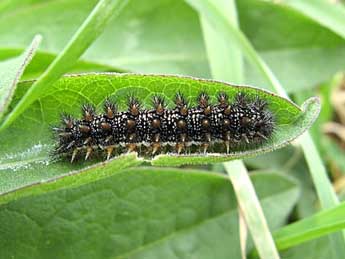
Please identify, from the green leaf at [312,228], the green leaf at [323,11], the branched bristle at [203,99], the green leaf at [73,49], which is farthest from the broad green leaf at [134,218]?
the green leaf at [323,11]

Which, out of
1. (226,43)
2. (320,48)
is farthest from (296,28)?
(226,43)

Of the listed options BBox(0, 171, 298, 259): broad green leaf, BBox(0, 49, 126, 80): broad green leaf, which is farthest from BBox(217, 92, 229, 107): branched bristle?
BBox(0, 49, 126, 80): broad green leaf

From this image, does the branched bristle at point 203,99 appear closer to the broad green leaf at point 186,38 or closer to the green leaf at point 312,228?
the green leaf at point 312,228

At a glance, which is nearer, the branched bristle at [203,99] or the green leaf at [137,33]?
the branched bristle at [203,99]

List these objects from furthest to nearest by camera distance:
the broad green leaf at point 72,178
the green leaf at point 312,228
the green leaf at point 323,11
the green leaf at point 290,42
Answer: the green leaf at point 290,42
the green leaf at point 323,11
the green leaf at point 312,228
the broad green leaf at point 72,178

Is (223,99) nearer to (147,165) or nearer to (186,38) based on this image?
(147,165)

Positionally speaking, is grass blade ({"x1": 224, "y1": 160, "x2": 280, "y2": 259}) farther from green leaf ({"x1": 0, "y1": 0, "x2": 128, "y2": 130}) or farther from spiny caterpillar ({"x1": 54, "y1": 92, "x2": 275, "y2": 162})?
green leaf ({"x1": 0, "y1": 0, "x2": 128, "y2": 130})

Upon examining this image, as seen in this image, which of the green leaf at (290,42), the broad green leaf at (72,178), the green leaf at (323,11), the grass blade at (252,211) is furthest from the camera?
the green leaf at (290,42)
